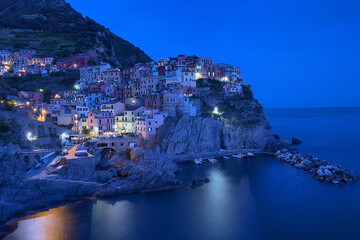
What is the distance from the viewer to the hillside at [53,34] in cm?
7644

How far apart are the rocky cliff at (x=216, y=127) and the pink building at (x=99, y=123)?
8635mm

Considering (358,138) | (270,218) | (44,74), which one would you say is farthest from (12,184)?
(358,138)

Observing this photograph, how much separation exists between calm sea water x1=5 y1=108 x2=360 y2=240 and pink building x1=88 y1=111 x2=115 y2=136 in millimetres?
15589

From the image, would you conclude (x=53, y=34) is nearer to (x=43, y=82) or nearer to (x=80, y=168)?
(x=43, y=82)

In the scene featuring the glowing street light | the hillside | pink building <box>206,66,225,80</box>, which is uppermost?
the hillside

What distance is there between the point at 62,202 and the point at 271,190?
2330 cm

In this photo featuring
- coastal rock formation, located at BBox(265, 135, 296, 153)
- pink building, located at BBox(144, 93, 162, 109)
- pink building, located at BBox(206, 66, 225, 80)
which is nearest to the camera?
coastal rock formation, located at BBox(265, 135, 296, 153)

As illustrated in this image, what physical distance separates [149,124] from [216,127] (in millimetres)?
12951

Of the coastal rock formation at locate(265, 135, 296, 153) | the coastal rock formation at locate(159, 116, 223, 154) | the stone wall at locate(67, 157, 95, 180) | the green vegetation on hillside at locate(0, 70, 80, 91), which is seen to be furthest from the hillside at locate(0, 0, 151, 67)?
the coastal rock formation at locate(265, 135, 296, 153)

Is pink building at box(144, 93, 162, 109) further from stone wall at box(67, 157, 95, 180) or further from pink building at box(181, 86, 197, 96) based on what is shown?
stone wall at box(67, 157, 95, 180)

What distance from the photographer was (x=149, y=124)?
1604 inches

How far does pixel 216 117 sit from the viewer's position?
48.8 metres

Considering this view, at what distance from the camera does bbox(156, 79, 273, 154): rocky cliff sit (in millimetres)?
41625

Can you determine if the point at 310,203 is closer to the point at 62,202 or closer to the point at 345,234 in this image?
the point at 345,234
